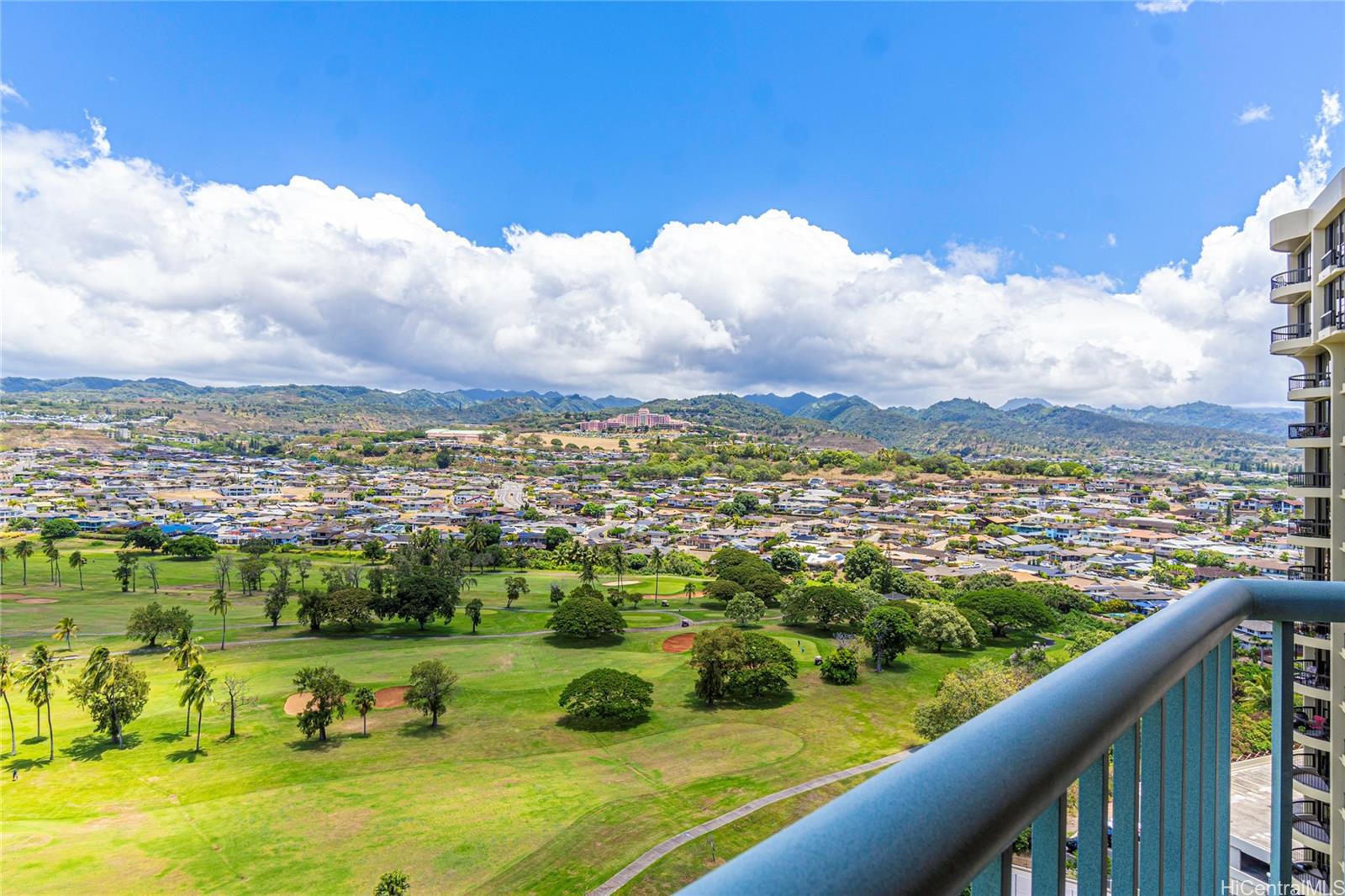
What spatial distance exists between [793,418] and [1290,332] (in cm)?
9171

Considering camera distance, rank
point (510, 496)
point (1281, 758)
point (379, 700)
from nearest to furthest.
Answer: point (1281, 758) < point (379, 700) < point (510, 496)

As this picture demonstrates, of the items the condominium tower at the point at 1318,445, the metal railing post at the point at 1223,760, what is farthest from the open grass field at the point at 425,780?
the metal railing post at the point at 1223,760

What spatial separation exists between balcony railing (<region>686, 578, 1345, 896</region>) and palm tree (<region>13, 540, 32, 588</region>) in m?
42.9

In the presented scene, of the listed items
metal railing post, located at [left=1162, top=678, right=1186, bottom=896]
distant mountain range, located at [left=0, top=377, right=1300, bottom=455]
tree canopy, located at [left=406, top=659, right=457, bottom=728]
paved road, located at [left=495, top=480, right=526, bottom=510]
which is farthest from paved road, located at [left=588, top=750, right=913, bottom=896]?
distant mountain range, located at [left=0, top=377, right=1300, bottom=455]

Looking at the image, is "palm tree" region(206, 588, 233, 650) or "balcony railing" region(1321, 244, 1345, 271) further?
"palm tree" region(206, 588, 233, 650)

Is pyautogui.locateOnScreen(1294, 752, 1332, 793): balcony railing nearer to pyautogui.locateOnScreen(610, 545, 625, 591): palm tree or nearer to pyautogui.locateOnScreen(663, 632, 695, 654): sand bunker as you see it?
pyautogui.locateOnScreen(663, 632, 695, 654): sand bunker

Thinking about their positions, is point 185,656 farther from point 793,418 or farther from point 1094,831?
point 793,418

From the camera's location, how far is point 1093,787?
0.52 m

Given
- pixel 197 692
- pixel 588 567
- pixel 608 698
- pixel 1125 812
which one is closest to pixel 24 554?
pixel 197 692

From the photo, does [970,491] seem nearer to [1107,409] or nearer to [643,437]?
[643,437]

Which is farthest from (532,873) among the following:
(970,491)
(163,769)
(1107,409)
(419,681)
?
(1107,409)

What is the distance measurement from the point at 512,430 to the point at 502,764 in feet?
226

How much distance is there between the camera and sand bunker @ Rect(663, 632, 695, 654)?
2203 centimetres

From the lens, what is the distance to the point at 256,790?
1511cm
